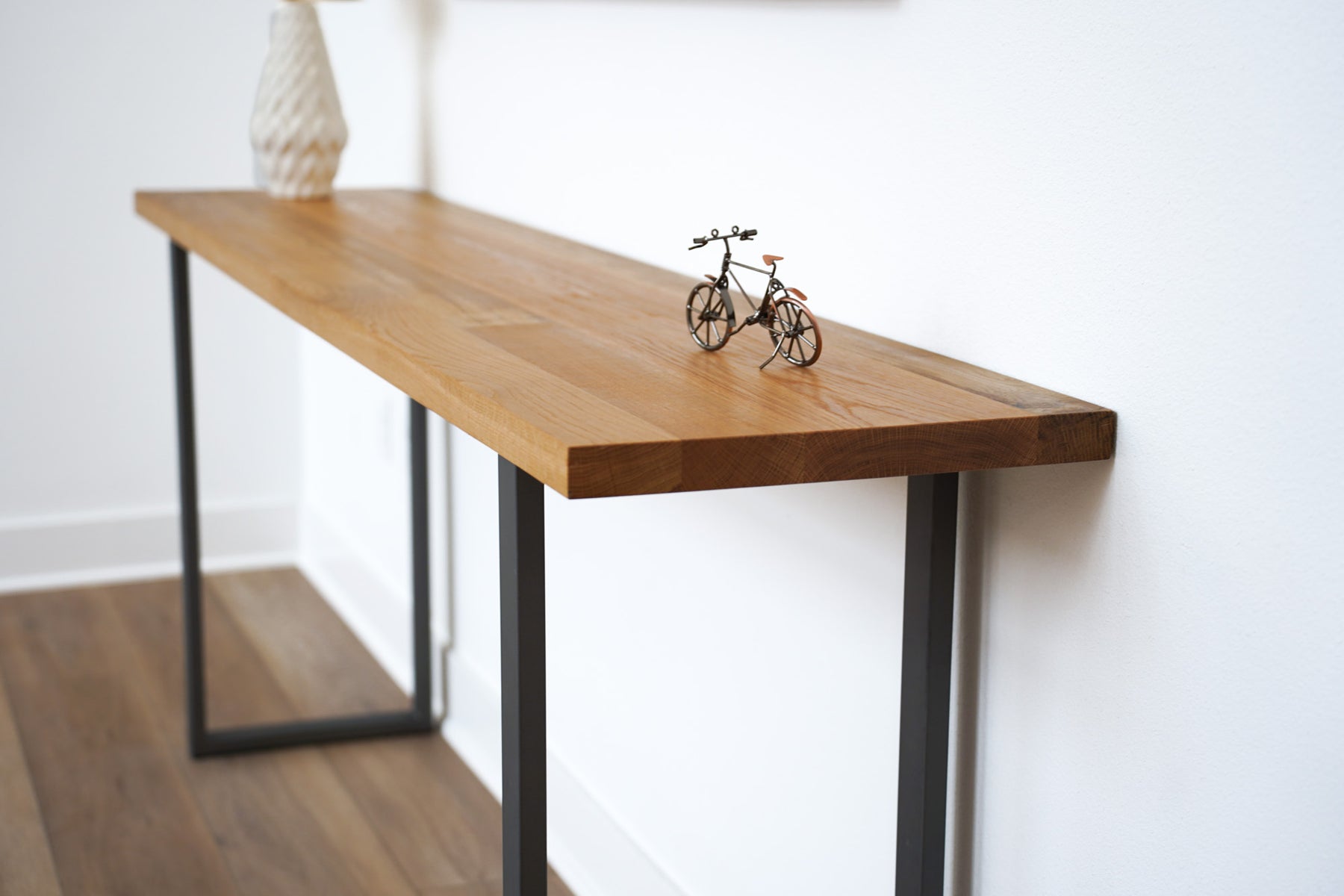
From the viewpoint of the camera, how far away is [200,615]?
8.00ft

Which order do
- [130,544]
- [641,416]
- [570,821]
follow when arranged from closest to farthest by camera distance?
[641,416], [570,821], [130,544]

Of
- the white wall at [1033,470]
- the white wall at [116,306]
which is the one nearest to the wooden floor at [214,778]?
the white wall at [116,306]

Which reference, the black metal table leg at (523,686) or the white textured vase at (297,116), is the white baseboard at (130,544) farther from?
the black metal table leg at (523,686)

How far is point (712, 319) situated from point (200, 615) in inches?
61.2

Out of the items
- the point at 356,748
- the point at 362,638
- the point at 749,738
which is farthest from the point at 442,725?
the point at 749,738

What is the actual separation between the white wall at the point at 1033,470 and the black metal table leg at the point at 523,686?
0.24 metres

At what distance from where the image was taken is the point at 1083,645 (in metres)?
1.09

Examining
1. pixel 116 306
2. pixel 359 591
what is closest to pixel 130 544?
pixel 116 306

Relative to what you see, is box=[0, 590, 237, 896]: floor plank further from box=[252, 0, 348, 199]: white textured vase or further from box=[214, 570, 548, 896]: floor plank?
box=[252, 0, 348, 199]: white textured vase

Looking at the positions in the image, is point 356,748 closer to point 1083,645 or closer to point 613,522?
point 613,522

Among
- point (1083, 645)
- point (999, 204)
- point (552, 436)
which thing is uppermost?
point (999, 204)

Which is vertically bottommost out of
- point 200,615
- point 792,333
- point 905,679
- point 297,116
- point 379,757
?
point 379,757

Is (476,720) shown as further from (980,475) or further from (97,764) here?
(980,475)

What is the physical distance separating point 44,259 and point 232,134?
0.52 metres
